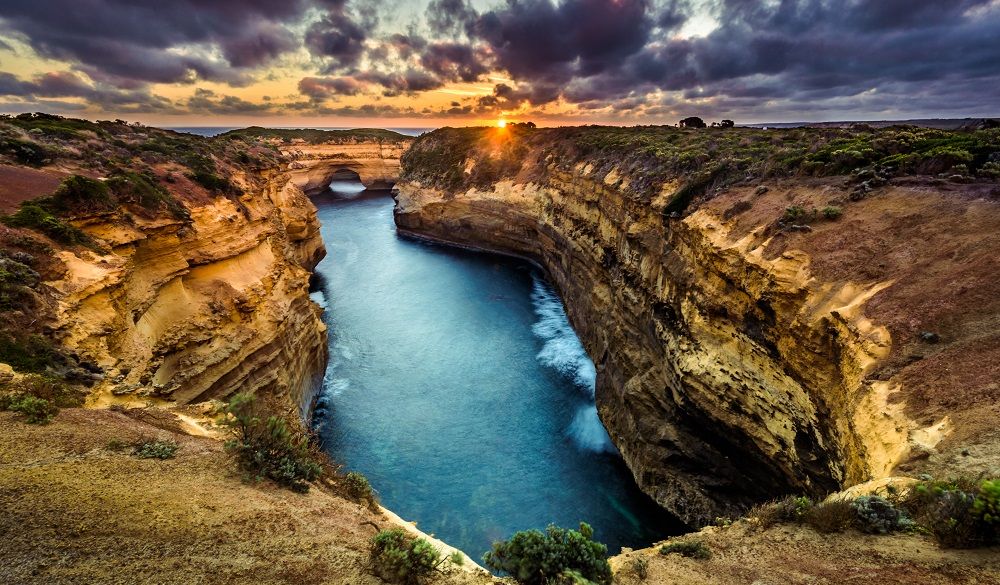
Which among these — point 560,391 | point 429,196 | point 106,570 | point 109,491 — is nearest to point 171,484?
point 109,491

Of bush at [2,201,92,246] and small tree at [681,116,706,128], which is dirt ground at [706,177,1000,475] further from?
small tree at [681,116,706,128]

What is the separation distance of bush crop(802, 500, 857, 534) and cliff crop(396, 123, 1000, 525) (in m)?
1.39

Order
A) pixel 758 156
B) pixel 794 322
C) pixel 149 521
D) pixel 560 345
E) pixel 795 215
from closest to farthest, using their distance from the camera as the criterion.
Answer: pixel 149 521, pixel 794 322, pixel 795 215, pixel 758 156, pixel 560 345

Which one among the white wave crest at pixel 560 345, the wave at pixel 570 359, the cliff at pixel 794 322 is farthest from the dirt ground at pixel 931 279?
the white wave crest at pixel 560 345

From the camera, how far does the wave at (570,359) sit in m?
20.5

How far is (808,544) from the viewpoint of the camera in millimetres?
6523

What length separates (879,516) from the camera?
20.3 feet

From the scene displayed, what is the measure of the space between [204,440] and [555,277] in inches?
1330

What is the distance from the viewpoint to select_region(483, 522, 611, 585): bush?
5.94 m

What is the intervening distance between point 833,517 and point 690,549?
207 cm

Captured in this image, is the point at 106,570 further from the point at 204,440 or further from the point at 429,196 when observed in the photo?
the point at 429,196

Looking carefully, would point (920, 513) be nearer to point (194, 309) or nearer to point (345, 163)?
point (194, 309)

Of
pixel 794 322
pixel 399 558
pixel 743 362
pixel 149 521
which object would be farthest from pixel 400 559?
pixel 743 362

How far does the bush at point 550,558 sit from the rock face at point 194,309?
8891 millimetres
